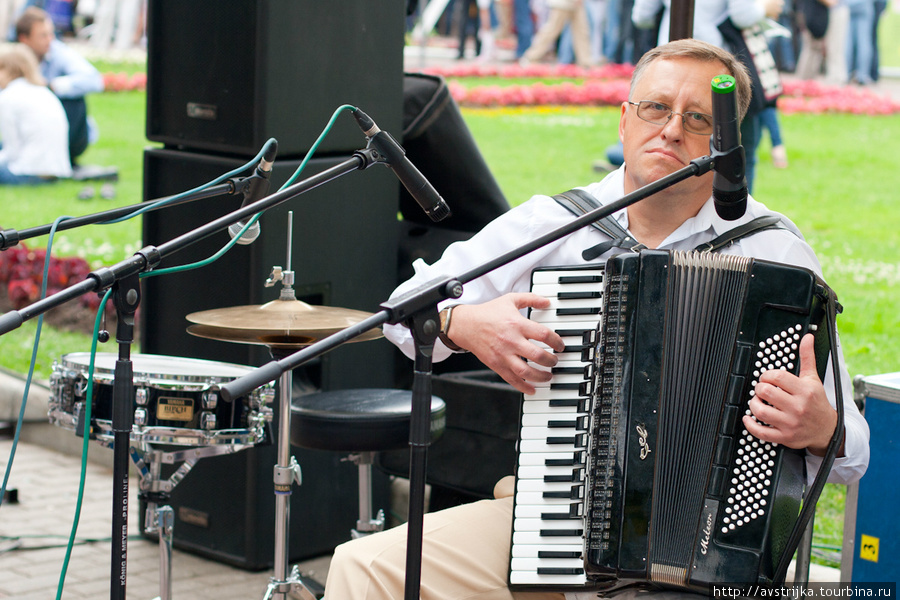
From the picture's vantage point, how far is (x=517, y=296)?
249 cm

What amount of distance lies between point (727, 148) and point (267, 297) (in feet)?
7.16

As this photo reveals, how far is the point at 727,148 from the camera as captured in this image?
7.11ft

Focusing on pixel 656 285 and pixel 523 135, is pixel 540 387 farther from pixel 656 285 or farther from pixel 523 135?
pixel 523 135

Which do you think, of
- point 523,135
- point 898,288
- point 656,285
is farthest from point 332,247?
point 523,135

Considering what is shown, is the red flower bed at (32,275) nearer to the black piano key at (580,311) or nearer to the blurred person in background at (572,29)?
the black piano key at (580,311)

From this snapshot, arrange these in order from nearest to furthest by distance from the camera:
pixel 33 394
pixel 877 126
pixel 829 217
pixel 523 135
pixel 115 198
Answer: pixel 33 394 → pixel 829 217 → pixel 115 198 → pixel 523 135 → pixel 877 126

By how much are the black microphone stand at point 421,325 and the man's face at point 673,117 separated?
51 centimetres

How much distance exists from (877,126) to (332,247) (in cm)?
974

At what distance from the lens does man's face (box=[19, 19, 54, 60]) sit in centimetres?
995

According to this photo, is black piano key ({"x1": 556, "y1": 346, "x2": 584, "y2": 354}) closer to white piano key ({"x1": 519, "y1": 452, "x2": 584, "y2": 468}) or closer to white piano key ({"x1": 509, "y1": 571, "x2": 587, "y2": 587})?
white piano key ({"x1": 519, "y1": 452, "x2": 584, "y2": 468})

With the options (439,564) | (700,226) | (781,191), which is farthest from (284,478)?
(781,191)

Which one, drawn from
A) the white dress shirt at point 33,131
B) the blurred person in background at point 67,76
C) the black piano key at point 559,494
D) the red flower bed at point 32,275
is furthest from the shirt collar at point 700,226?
the blurred person in background at point 67,76

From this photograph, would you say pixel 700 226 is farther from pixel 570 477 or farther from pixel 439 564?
pixel 439 564

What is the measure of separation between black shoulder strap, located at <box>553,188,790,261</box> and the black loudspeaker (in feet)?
4.77
